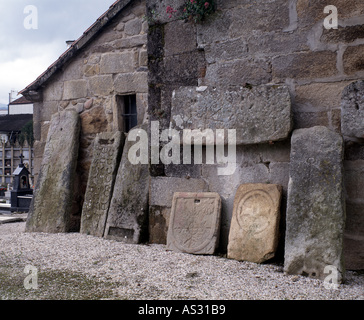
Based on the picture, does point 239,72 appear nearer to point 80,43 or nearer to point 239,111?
point 239,111

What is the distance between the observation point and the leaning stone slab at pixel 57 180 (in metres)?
4.71

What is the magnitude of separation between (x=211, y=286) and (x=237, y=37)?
210 centimetres

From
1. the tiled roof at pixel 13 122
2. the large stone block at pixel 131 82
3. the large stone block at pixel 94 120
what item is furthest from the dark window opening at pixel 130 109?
the tiled roof at pixel 13 122

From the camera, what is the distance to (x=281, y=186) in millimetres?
3148

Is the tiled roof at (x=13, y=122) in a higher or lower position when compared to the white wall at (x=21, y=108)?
lower

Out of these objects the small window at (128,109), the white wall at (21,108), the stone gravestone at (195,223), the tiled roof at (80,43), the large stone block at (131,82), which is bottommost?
the stone gravestone at (195,223)

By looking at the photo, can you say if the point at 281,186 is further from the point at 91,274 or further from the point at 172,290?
the point at 91,274

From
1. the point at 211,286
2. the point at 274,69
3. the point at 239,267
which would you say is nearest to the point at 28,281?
the point at 211,286

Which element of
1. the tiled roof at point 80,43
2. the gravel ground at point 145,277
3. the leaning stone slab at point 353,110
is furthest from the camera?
the tiled roof at point 80,43

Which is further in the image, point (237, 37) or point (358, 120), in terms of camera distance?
point (237, 37)

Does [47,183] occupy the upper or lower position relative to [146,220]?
upper

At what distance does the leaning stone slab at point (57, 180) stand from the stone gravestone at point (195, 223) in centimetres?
173

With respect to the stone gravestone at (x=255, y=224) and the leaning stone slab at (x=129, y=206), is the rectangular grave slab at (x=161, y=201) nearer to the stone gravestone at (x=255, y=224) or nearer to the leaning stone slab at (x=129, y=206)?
the leaning stone slab at (x=129, y=206)

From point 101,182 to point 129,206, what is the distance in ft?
2.22
